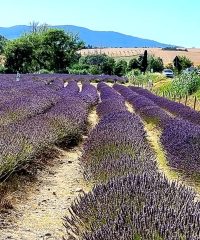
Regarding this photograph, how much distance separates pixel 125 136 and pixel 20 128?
4.62 ft

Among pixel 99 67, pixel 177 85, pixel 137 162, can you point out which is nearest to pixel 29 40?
pixel 99 67

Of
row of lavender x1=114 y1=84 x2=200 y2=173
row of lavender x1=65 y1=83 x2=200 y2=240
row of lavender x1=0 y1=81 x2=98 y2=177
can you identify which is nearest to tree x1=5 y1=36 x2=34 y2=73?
row of lavender x1=0 y1=81 x2=98 y2=177

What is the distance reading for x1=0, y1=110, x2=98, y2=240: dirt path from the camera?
4.02 meters

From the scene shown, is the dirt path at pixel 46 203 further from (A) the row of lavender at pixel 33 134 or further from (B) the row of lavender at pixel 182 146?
(B) the row of lavender at pixel 182 146

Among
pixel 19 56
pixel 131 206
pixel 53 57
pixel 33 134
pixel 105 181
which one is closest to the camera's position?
pixel 131 206

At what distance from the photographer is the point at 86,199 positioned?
11.7 feet

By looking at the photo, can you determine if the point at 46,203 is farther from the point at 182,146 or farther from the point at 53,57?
the point at 53,57

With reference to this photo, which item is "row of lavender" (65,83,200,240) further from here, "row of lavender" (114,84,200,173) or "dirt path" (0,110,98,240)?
"row of lavender" (114,84,200,173)

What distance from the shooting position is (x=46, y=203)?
16.1 ft

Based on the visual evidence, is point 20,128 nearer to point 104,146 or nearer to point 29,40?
point 104,146

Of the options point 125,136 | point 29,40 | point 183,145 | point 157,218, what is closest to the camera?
point 157,218

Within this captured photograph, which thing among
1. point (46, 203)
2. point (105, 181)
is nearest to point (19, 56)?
point (46, 203)

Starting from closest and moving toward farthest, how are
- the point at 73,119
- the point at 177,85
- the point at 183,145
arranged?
the point at 183,145 < the point at 73,119 < the point at 177,85

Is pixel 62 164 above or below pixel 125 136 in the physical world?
below
